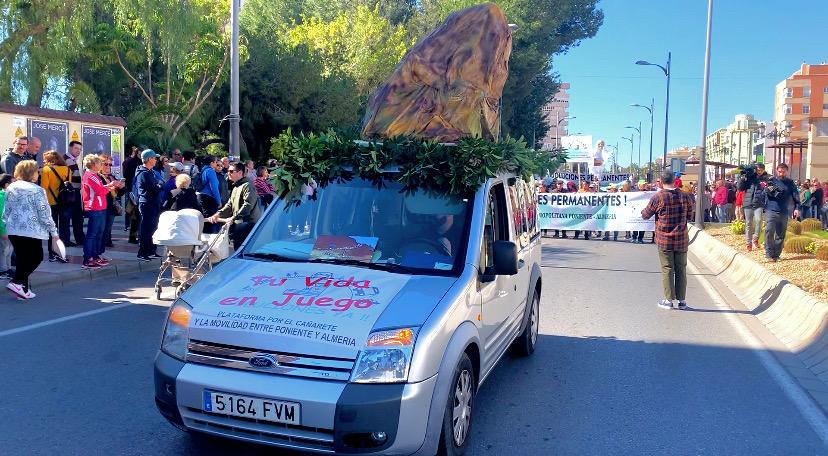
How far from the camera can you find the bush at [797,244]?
14727 millimetres

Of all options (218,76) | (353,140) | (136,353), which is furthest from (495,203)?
(218,76)

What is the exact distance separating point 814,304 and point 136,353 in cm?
710

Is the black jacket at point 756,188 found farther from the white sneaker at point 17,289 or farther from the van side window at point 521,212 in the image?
the white sneaker at point 17,289

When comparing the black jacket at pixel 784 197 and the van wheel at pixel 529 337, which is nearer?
the van wheel at pixel 529 337

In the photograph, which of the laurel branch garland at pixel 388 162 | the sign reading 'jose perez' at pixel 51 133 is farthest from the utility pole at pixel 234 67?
the laurel branch garland at pixel 388 162

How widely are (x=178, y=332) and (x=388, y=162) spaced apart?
6.25 ft

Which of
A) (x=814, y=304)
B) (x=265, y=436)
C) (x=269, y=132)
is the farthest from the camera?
(x=269, y=132)

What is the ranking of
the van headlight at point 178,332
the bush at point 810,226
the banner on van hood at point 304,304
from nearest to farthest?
the banner on van hood at point 304,304
the van headlight at point 178,332
the bush at point 810,226

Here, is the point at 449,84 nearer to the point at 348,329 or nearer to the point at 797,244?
the point at 348,329

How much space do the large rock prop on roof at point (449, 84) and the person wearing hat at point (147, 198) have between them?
4718 millimetres

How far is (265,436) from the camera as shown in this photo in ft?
12.6

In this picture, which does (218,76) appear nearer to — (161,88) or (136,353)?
(161,88)

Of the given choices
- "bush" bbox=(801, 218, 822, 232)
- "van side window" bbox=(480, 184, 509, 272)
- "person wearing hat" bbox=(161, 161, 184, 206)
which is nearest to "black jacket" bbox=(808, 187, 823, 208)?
"bush" bbox=(801, 218, 822, 232)

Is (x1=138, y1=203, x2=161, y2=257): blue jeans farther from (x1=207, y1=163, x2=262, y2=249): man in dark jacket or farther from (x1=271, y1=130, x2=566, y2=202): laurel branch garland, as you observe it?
(x1=271, y1=130, x2=566, y2=202): laurel branch garland
